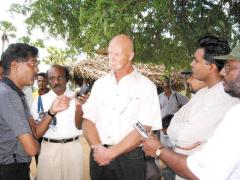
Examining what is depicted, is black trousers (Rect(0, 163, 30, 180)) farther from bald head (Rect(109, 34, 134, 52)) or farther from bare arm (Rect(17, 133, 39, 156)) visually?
bald head (Rect(109, 34, 134, 52))

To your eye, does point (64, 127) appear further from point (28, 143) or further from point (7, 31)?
point (7, 31)

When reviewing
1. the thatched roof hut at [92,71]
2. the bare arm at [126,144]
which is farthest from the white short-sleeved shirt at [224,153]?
the thatched roof hut at [92,71]

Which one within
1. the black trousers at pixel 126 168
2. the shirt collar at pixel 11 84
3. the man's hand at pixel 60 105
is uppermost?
the shirt collar at pixel 11 84

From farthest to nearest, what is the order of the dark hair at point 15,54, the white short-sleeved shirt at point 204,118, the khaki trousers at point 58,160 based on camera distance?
the khaki trousers at point 58,160
the white short-sleeved shirt at point 204,118
the dark hair at point 15,54

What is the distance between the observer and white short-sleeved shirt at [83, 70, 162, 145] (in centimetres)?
380

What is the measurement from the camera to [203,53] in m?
3.64

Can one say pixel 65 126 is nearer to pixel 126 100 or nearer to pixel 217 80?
pixel 126 100

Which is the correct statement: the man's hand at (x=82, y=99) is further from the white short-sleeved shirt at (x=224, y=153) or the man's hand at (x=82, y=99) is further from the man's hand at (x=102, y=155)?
→ the white short-sleeved shirt at (x=224, y=153)

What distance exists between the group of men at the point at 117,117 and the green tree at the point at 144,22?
119 centimetres

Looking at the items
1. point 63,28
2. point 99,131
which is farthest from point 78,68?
point 99,131

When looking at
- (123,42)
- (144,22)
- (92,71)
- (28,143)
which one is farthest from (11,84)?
(92,71)

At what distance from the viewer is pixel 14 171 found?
119 inches

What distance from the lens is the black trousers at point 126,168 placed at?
12.4 ft

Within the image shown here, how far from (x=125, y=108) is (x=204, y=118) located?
895 mm
